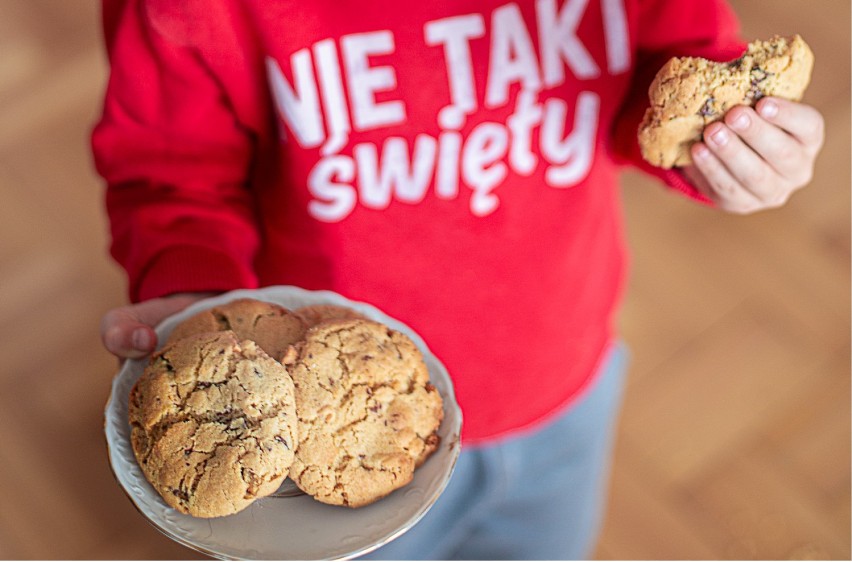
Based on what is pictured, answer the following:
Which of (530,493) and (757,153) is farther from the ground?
(757,153)

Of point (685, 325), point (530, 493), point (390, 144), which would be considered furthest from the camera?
point (685, 325)

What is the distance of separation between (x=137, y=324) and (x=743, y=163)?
0.97 ft

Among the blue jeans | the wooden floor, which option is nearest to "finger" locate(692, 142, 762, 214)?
the blue jeans

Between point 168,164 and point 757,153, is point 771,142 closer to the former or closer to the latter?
point 757,153

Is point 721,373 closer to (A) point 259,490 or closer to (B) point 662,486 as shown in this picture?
(B) point 662,486

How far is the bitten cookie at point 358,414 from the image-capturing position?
33cm

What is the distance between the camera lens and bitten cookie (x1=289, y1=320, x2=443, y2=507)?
0.33m

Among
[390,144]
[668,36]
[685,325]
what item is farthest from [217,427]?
[685,325]

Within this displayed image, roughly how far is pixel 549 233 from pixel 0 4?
1.74 ft

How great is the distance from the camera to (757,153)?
0.38m

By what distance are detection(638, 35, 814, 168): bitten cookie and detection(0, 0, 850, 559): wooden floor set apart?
464 mm

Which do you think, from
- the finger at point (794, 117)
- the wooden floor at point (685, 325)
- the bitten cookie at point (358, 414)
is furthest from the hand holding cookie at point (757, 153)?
the wooden floor at point (685, 325)

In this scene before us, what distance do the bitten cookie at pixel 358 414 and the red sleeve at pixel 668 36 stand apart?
0.19m

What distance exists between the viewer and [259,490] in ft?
1.05
